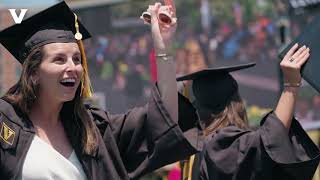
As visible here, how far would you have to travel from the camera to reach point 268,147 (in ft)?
10.7

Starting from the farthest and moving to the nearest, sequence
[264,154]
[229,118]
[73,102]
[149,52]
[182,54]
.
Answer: [149,52] → [182,54] → [229,118] → [264,154] → [73,102]

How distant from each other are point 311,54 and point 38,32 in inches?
47.3

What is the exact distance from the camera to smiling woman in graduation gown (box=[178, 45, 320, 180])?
3.25 meters

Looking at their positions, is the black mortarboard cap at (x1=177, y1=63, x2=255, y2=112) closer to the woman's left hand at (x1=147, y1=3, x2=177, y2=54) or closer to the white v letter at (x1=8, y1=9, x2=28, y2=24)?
the woman's left hand at (x1=147, y1=3, x2=177, y2=54)

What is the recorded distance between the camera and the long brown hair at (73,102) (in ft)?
10.1

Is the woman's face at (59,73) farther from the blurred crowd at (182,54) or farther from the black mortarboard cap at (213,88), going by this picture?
the blurred crowd at (182,54)

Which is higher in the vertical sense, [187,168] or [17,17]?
[17,17]

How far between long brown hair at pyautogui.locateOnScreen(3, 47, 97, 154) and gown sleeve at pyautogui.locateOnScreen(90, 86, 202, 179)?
0.09 m

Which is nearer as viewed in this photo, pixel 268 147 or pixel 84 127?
pixel 84 127

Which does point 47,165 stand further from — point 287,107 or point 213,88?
point 213,88

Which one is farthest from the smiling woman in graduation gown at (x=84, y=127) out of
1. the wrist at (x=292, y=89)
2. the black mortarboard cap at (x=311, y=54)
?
the black mortarboard cap at (x=311, y=54)

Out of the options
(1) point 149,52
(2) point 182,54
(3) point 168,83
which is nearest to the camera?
(3) point 168,83

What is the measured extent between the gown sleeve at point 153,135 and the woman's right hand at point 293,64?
435mm

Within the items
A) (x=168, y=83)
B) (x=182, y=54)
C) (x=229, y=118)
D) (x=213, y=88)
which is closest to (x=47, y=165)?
(x=168, y=83)
